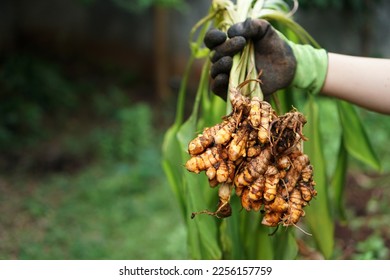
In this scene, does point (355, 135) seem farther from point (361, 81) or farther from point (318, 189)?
point (361, 81)

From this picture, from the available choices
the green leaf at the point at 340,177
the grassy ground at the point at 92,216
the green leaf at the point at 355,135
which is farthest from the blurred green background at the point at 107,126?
the green leaf at the point at 355,135

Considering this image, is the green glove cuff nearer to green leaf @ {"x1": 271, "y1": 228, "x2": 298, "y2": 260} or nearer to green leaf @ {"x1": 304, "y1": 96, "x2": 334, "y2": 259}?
green leaf @ {"x1": 304, "y1": 96, "x2": 334, "y2": 259}

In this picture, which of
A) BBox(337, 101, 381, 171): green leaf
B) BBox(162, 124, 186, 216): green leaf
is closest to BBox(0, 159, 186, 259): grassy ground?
BBox(162, 124, 186, 216): green leaf

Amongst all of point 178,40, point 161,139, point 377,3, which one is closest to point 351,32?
point 377,3

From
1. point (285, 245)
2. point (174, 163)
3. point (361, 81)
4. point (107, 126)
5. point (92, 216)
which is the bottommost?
point (92, 216)

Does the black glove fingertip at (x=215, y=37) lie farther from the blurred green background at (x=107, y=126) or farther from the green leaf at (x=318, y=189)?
the blurred green background at (x=107, y=126)

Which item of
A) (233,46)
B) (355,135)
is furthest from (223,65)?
(355,135)
